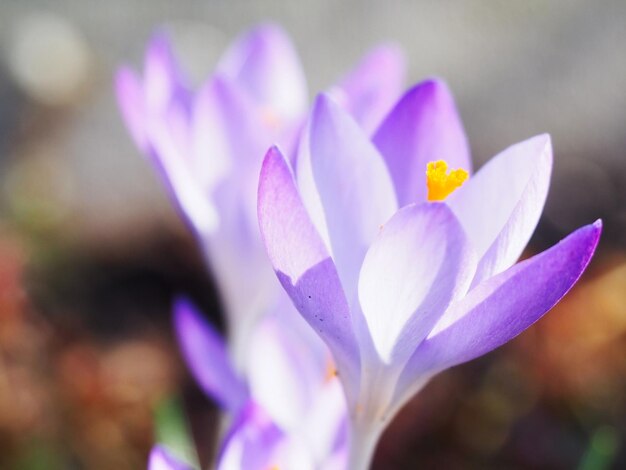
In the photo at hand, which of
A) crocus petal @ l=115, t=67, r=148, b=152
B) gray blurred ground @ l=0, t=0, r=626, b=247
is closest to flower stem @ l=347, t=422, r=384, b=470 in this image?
crocus petal @ l=115, t=67, r=148, b=152

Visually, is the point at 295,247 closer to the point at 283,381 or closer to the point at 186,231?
the point at 283,381

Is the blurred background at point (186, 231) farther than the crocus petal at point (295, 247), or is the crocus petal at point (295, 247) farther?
the blurred background at point (186, 231)

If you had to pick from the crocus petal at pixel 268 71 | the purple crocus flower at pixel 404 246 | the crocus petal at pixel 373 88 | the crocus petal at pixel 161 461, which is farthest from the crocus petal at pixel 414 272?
the crocus petal at pixel 268 71

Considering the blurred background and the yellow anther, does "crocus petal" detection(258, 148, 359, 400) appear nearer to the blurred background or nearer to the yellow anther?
the yellow anther

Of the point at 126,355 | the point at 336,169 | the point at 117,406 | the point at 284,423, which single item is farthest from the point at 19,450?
the point at 336,169

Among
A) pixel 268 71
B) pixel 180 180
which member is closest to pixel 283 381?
pixel 180 180

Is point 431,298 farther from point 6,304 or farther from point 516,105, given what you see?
point 516,105

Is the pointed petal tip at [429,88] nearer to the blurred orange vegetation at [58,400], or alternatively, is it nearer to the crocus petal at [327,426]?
the crocus petal at [327,426]
